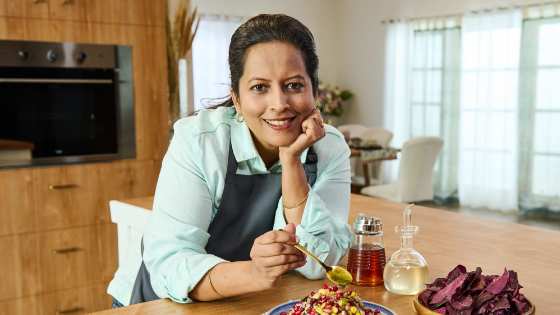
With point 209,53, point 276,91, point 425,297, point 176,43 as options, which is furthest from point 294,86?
point 209,53

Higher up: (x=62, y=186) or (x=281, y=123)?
(x=281, y=123)

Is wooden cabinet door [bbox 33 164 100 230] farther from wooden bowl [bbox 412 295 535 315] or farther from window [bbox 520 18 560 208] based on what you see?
window [bbox 520 18 560 208]

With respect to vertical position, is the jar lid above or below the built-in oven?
below

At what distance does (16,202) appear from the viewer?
10.1 ft

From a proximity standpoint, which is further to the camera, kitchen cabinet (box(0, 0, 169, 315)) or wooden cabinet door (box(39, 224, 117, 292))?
wooden cabinet door (box(39, 224, 117, 292))

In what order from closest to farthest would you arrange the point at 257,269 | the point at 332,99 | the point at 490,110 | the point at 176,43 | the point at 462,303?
the point at 462,303
the point at 257,269
the point at 176,43
the point at 490,110
the point at 332,99

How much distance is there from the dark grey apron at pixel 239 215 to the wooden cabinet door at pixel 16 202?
6.32ft

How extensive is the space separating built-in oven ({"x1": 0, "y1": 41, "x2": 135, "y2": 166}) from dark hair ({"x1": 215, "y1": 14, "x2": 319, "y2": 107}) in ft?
6.93

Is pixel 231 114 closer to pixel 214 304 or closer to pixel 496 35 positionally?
pixel 214 304

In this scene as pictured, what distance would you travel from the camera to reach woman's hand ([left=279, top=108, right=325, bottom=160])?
4.31ft

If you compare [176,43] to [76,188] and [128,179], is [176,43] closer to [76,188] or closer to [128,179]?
[128,179]

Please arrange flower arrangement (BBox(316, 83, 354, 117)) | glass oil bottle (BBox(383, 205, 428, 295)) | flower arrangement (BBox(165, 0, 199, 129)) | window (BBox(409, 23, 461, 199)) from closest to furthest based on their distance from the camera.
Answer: glass oil bottle (BBox(383, 205, 428, 295))
flower arrangement (BBox(165, 0, 199, 129))
window (BBox(409, 23, 461, 199))
flower arrangement (BBox(316, 83, 354, 117))

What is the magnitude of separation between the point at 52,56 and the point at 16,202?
78cm

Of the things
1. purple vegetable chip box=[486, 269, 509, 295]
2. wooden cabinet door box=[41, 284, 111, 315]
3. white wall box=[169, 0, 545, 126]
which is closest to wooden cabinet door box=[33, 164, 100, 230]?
wooden cabinet door box=[41, 284, 111, 315]
